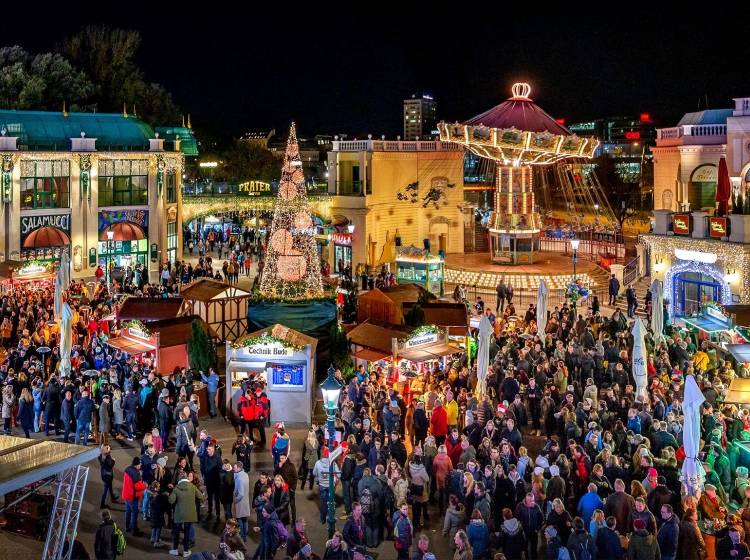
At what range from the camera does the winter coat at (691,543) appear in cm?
993

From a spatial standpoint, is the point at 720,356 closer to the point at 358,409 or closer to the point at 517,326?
the point at 517,326

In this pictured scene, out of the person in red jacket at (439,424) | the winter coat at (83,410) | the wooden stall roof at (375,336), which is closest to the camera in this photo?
the person in red jacket at (439,424)

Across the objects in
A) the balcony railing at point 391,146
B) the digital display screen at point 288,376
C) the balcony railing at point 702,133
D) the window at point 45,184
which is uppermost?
the balcony railing at point 391,146

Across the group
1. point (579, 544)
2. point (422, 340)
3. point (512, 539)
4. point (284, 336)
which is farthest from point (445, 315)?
point (579, 544)

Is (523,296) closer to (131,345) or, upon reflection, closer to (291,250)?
(291,250)

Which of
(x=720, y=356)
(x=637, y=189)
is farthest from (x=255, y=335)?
(x=637, y=189)

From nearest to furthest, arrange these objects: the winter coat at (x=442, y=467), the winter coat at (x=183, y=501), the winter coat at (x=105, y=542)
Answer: the winter coat at (x=105, y=542), the winter coat at (x=183, y=501), the winter coat at (x=442, y=467)

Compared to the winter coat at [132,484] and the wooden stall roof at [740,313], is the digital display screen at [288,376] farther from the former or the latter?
the wooden stall roof at [740,313]

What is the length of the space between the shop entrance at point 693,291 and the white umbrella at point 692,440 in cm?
1477

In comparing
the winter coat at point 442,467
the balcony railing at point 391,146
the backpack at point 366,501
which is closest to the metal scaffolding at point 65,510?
the backpack at point 366,501

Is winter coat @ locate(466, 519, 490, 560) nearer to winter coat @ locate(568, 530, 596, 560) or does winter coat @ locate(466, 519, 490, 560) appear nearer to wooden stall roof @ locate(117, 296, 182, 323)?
winter coat @ locate(568, 530, 596, 560)

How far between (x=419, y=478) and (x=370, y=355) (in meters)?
7.57

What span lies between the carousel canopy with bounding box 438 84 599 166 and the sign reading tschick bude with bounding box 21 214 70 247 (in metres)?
16.8

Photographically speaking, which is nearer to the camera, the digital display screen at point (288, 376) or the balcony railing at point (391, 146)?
the digital display screen at point (288, 376)
